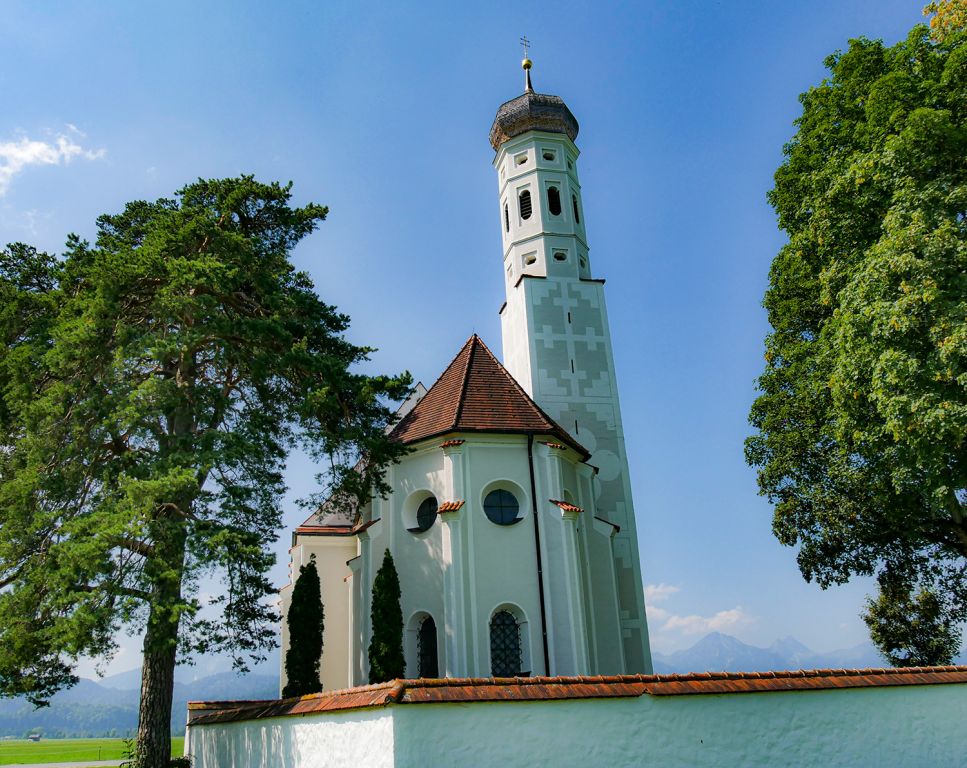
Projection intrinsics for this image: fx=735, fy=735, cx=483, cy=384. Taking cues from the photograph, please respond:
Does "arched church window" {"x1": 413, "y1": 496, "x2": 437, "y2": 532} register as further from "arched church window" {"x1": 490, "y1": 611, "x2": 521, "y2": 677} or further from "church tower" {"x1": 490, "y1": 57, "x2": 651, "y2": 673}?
"church tower" {"x1": 490, "y1": 57, "x2": 651, "y2": 673}

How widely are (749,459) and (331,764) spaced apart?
14.9 metres

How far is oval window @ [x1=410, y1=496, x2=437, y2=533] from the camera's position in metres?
18.8

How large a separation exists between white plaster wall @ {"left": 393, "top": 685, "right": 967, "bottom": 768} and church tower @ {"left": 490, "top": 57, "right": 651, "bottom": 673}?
11.5 meters

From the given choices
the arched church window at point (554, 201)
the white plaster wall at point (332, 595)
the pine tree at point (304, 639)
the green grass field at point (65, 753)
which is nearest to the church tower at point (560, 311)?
the arched church window at point (554, 201)

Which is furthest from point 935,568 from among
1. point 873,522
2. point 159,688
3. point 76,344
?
point 76,344

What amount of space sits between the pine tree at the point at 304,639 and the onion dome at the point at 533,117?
18.9m

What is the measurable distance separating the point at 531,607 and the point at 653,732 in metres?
8.72

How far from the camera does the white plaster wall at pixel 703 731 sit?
8156 millimetres

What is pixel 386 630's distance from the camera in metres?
16.1

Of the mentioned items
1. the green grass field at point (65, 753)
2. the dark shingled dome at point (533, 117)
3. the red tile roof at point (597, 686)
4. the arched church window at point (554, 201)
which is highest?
the dark shingled dome at point (533, 117)

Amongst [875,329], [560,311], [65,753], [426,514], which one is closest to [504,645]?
[426,514]

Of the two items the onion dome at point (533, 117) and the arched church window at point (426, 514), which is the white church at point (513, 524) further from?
the onion dome at point (533, 117)

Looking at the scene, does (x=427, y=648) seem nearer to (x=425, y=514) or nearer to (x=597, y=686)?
(x=425, y=514)

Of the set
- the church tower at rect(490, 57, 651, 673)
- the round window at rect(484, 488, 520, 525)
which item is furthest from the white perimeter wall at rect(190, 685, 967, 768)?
the church tower at rect(490, 57, 651, 673)
